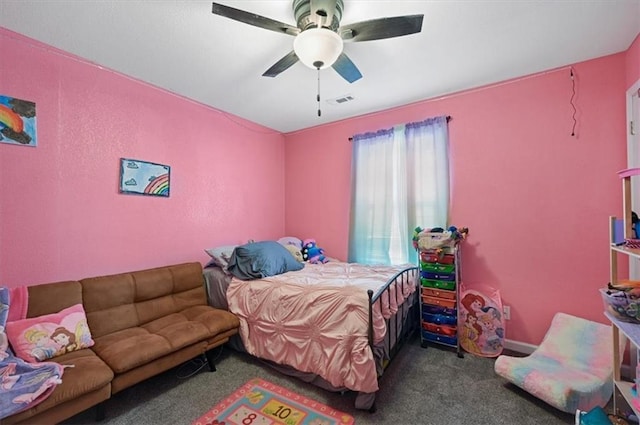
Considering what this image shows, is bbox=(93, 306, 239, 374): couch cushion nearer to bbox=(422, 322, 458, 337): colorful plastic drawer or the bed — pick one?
the bed

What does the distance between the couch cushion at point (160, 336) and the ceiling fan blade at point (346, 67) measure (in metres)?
2.29

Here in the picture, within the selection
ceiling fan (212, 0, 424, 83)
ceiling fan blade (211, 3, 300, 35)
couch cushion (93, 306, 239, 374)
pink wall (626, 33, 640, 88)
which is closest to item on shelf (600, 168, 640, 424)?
pink wall (626, 33, 640, 88)

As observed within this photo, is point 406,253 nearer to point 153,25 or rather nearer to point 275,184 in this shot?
point 275,184

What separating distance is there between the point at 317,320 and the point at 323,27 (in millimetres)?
1983

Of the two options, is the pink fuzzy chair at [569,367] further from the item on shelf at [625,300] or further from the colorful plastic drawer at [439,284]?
the colorful plastic drawer at [439,284]

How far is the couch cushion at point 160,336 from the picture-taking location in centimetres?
176

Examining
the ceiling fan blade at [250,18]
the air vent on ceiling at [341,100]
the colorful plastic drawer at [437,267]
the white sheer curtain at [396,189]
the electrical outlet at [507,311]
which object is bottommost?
the electrical outlet at [507,311]

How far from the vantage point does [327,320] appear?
6.42 ft

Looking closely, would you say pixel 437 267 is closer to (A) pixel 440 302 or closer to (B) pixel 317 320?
(A) pixel 440 302

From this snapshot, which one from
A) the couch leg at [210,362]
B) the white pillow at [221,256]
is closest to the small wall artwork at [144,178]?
the white pillow at [221,256]

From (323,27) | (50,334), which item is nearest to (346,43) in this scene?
(323,27)

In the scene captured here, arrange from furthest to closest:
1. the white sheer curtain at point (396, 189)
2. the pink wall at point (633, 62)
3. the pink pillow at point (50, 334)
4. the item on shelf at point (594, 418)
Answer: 1. the white sheer curtain at point (396, 189)
2. the pink wall at point (633, 62)
3. the pink pillow at point (50, 334)
4. the item on shelf at point (594, 418)

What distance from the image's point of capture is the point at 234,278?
2.64 m

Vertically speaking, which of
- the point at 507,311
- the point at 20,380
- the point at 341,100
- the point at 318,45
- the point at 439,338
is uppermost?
the point at 341,100
